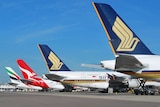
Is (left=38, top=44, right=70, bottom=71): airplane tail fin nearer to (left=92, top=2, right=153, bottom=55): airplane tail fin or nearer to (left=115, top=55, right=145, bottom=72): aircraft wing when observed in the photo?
(left=115, top=55, right=145, bottom=72): aircraft wing

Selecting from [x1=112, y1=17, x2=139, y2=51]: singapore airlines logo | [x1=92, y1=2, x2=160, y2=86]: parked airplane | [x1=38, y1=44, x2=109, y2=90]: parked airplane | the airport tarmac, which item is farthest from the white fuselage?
the airport tarmac

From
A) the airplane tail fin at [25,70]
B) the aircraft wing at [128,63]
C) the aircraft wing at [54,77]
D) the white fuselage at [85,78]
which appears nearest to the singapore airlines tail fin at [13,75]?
the airplane tail fin at [25,70]

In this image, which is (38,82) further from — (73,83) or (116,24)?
(116,24)

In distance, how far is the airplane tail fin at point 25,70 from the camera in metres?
71.1

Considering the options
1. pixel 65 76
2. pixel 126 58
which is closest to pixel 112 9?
pixel 126 58

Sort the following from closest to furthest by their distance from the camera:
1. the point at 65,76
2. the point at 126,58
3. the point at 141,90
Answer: the point at 126,58 < the point at 141,90 < the point at 65,76

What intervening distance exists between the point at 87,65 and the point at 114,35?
3.84 meters

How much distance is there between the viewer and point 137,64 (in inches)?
1172

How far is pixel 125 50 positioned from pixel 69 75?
105 ft

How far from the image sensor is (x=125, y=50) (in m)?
29.4

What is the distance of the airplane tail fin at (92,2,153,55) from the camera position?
1136 inches

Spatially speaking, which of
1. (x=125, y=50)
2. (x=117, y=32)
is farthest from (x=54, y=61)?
(x=117, y=32)

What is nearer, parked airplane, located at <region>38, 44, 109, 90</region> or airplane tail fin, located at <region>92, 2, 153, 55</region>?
airplane tail fin, located at <region>92, 2, 153, 55</region>

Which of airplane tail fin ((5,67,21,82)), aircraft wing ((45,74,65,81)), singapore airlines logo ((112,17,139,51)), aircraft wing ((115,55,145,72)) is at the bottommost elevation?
aircraft wing ((115,55,145,72))
